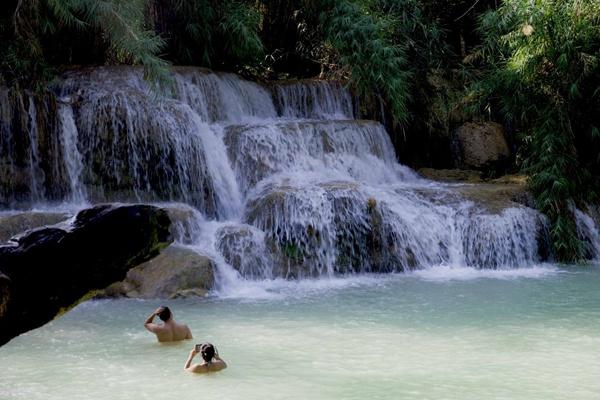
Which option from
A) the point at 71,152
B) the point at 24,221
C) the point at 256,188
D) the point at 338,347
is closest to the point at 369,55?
the point at 256,188

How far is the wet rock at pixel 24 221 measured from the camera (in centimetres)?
966

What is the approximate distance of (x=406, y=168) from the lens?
49.8 ft

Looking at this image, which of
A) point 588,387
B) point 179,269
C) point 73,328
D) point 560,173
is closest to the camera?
point 588,387

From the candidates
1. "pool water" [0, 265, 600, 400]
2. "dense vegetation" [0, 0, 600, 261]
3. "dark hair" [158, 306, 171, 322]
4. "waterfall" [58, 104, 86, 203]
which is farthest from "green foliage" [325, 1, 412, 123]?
"dark hair" [158, 306, 171, 322]

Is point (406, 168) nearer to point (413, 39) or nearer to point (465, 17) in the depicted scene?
point (413, 39)

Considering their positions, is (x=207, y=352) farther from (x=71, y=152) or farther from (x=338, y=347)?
(x=71, y=152)

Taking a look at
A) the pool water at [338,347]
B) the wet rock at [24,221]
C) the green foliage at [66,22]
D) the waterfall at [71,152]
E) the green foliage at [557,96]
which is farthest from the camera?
the green foliage at [557,96]

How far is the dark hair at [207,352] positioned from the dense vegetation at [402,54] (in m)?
6.64

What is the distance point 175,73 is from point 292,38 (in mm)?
4254

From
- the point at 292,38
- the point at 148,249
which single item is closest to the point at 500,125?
the point at 292,38

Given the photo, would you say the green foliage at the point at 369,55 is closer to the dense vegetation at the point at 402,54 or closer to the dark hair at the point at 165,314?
the dense vegetation at the point at 402,54

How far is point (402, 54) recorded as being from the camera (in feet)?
53.2

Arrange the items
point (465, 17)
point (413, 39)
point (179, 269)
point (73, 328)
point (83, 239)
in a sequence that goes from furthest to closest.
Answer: point (465, 17)
point (413, 39)
point (179, 269)
point (73, 328)
point (83, 239)

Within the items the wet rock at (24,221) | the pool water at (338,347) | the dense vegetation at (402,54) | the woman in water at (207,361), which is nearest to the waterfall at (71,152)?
the dense vegetation at (402,54)
